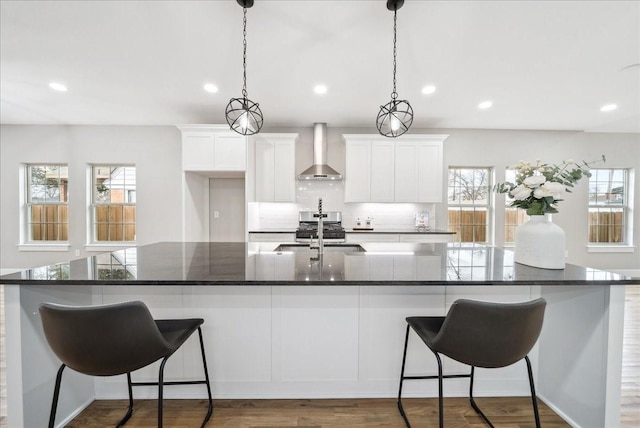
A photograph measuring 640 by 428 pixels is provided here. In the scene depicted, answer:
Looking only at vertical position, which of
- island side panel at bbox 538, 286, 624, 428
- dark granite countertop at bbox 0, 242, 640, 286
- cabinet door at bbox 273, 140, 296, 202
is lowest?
island side panel at bbox 538, 286, 624, 428

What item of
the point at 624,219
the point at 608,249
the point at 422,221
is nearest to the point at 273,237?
the point at 422,221

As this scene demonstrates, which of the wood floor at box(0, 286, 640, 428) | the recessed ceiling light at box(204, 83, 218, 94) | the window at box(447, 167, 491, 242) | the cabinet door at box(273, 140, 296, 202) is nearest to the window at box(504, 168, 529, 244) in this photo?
the window at box(447, 167, 491, 242)

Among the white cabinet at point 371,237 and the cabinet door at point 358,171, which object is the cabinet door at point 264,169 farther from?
the white cabinet at point 371,237

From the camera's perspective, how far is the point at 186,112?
14.3 feet

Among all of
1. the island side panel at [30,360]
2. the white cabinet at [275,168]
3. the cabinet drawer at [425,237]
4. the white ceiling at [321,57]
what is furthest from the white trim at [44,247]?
the cabinet drawer at [425,237]

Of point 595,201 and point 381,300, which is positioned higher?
point 595,201

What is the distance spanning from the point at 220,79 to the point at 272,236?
2.19 meters

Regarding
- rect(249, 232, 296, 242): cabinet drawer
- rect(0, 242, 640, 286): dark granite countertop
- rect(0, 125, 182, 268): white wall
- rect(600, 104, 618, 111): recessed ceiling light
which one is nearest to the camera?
rect(0, 242, 640, 286): dark granite countertop

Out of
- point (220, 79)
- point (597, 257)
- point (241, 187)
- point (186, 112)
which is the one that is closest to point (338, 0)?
point (220, 79)

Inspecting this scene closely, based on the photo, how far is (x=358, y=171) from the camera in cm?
476

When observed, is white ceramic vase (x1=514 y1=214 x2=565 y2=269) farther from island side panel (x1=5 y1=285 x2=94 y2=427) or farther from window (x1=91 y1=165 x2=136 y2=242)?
window (x1=91 y1=165 x2=136 y2=242)

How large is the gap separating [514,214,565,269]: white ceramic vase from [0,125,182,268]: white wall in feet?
16.1

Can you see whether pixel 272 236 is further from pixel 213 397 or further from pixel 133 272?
pixel 133 272

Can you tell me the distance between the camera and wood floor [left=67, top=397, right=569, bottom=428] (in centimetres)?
167
